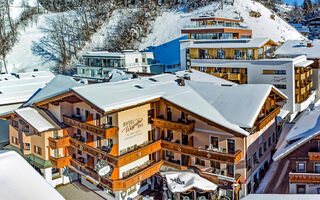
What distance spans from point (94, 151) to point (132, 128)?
2793mm

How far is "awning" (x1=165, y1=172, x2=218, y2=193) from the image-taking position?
18391 mm

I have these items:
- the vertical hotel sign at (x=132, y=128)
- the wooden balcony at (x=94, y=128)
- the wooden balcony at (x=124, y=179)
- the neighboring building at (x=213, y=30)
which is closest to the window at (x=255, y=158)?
the wooden balcony at (x=124, y=179)

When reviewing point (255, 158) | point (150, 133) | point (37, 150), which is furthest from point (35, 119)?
point (255, 158)

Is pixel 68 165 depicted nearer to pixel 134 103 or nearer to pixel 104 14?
pixel 134 103

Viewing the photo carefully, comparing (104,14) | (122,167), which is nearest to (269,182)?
(122,167)

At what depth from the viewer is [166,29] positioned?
7194 cm

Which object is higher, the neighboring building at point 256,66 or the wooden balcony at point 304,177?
the neighboring building at point 256,66

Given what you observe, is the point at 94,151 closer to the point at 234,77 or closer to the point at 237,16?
the point at 234,77

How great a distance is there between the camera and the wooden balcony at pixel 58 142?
2180 cm

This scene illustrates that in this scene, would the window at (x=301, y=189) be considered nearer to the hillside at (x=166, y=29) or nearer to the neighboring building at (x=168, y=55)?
the neighboring building at (x=168, y=55)

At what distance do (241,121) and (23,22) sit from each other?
80.2m

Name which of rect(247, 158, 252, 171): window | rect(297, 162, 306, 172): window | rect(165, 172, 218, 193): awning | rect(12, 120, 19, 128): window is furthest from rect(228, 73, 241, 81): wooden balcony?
rect(12, 120, 19, 128): window

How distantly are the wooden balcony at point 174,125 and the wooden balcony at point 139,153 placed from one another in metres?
1.19

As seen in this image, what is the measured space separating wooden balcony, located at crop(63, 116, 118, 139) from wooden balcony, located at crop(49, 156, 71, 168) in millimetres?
2454
